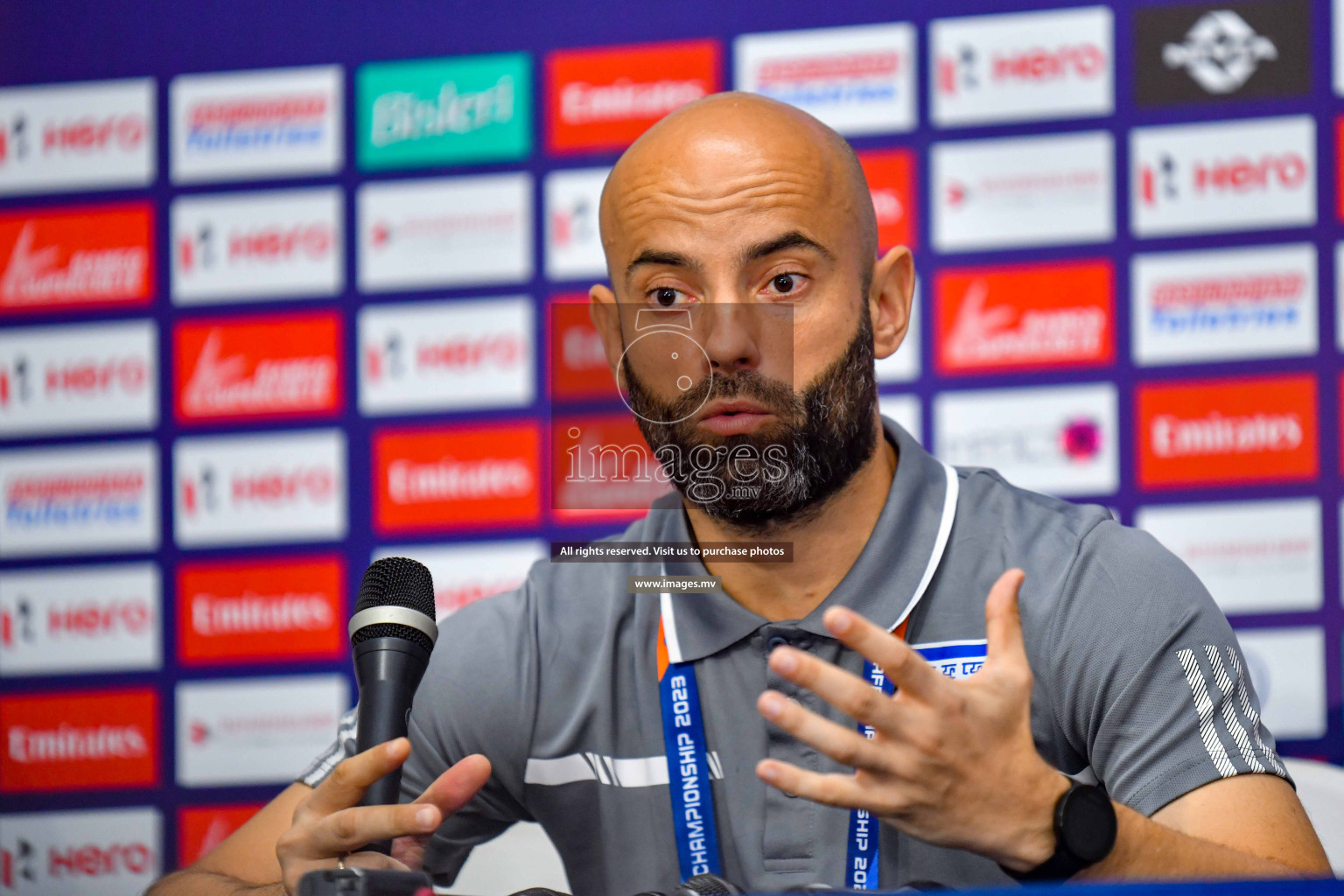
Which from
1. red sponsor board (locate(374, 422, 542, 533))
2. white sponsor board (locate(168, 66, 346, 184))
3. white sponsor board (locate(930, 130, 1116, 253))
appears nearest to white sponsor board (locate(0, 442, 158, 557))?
red sponsor board (locate(374, 422, 542, 533))

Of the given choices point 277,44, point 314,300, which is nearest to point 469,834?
point 314,300

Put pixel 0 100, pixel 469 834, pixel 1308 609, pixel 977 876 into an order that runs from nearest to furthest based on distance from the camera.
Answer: pixel 977 876 < pixel 469 834 < pixel 1308 609 < pixel 0 100

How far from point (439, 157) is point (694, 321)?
1823mm

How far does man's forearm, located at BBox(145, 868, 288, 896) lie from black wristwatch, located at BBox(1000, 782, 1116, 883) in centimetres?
68

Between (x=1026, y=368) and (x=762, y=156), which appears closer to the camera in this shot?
(x=762, y=156)

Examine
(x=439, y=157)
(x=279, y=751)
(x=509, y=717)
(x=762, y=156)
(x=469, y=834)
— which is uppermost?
(x=439, y=157)

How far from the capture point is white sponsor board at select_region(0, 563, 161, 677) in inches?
107

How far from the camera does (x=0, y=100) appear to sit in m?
2.83

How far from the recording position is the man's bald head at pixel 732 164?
1128 millimetres

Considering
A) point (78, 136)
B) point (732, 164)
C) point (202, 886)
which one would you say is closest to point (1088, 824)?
point (732, 164)

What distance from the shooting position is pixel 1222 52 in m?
2.42

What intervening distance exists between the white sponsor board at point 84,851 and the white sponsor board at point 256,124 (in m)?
1.60

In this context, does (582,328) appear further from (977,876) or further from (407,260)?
(407,260)

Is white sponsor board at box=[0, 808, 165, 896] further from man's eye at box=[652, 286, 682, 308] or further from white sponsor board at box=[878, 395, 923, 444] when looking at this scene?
man's eye at box=[652, 286, 682, 308]
